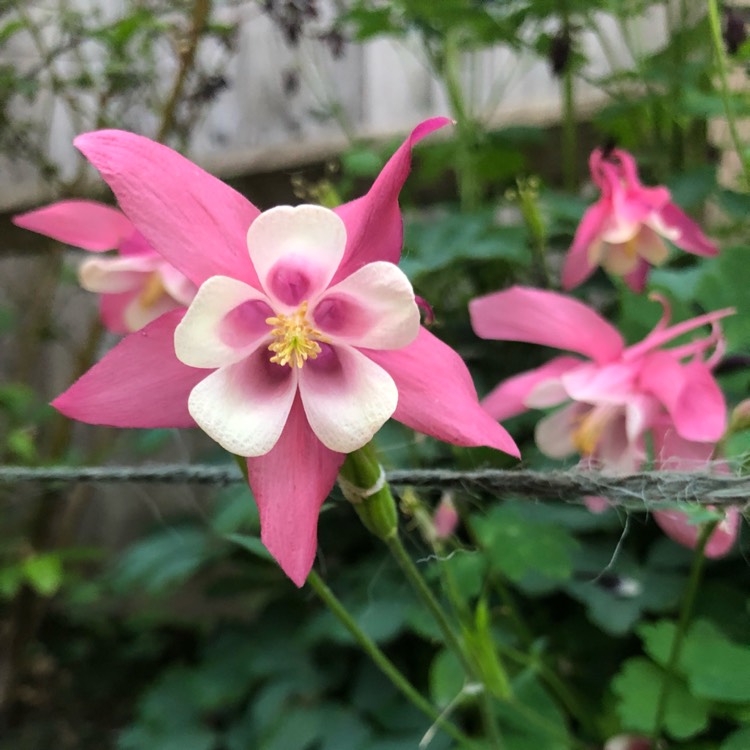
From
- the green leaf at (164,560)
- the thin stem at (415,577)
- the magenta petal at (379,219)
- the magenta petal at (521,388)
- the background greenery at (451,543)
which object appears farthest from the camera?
the green leaf at (164,560)

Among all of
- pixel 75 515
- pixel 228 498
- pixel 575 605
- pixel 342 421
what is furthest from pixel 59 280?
pixel 342 421

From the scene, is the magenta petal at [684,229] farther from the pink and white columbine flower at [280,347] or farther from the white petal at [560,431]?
the pink and white columbine flower at [280,347]

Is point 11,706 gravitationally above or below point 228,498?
below

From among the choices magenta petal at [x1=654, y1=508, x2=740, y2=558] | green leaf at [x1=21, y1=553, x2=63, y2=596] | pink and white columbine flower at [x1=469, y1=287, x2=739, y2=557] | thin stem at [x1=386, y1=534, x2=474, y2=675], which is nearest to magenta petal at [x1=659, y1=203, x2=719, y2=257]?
pink and white columbine flower at [x1=469, y1=287, x2=739, y2=557]

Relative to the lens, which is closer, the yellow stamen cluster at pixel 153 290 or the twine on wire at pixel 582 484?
the twine on wire at pixel 582 484

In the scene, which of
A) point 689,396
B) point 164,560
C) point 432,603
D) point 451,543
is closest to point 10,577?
point 164,560

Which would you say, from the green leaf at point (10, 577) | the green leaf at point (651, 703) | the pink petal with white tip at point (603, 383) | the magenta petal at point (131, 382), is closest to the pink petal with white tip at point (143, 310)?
the magenta petal at point (131, 382)

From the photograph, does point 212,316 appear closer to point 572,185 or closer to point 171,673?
point 171,673
